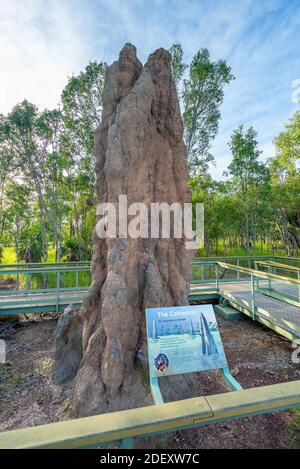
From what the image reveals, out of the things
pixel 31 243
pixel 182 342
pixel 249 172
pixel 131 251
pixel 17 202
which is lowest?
pixel 182 342

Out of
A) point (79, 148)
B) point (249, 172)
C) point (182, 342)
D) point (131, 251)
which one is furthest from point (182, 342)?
point (249, 172)

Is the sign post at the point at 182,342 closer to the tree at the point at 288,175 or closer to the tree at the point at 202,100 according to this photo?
the tree at the point at 202,100

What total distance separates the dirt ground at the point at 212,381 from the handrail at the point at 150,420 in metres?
1.98

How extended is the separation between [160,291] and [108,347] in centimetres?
93

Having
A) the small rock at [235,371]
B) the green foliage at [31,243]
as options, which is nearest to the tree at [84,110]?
the green foliage at [31,243]

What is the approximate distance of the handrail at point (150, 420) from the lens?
90 cm

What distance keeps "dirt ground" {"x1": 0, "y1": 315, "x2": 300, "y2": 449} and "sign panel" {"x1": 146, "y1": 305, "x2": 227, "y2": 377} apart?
1.23m

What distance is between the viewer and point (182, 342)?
208 centimetres

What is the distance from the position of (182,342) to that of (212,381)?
218 centimetres

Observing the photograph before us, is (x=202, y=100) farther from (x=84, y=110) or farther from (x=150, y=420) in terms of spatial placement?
(x=150, y=420)

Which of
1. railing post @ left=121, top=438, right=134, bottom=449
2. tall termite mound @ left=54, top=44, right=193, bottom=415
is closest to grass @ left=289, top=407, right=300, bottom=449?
tall termite mound @ left=54, top=44, right=193, bottom=415

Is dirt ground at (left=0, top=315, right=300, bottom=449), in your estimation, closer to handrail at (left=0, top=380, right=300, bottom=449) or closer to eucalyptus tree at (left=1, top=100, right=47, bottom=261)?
handrail at (left=0, top=380, right=300, bottom=449)
